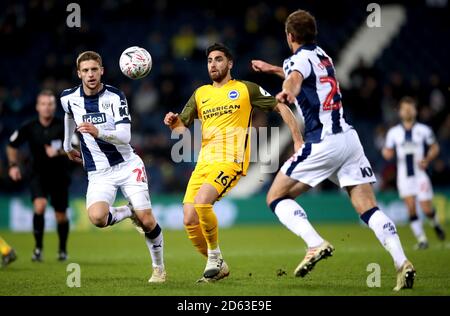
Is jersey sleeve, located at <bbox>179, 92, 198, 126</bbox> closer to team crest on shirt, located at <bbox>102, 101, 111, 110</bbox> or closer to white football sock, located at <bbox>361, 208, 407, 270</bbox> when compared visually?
team crest on shirt, located at <bbox>102, 101, 111, 110</bbox>

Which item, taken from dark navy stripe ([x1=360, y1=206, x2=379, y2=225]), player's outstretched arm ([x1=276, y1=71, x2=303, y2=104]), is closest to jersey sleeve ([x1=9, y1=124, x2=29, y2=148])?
player's outstretched arm ([x1=276, y1=71, x2=303, y2=104])

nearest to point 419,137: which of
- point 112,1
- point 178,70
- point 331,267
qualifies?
point 331,267

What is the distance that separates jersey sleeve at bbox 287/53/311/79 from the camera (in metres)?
7.29

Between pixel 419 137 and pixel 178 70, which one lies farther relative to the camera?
pixel 178 70

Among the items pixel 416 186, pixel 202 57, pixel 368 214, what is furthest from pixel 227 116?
pixel 202 57

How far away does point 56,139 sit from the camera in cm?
1229

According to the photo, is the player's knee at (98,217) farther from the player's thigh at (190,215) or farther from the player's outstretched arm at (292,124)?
the player's outstretched arm at (292,124)

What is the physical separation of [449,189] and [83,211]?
30.8ft

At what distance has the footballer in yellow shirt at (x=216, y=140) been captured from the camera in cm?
830

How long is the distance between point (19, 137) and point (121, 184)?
4247 millimetres

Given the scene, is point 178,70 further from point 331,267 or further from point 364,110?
point 331,267

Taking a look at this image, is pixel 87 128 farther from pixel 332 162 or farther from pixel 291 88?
pixel 332 162

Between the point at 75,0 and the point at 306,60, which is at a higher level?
the point at 75,0

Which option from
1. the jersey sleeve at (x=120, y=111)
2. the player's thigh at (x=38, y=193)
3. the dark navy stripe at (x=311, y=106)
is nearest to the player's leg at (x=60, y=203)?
the player's thigh at (x=38, y=193)
